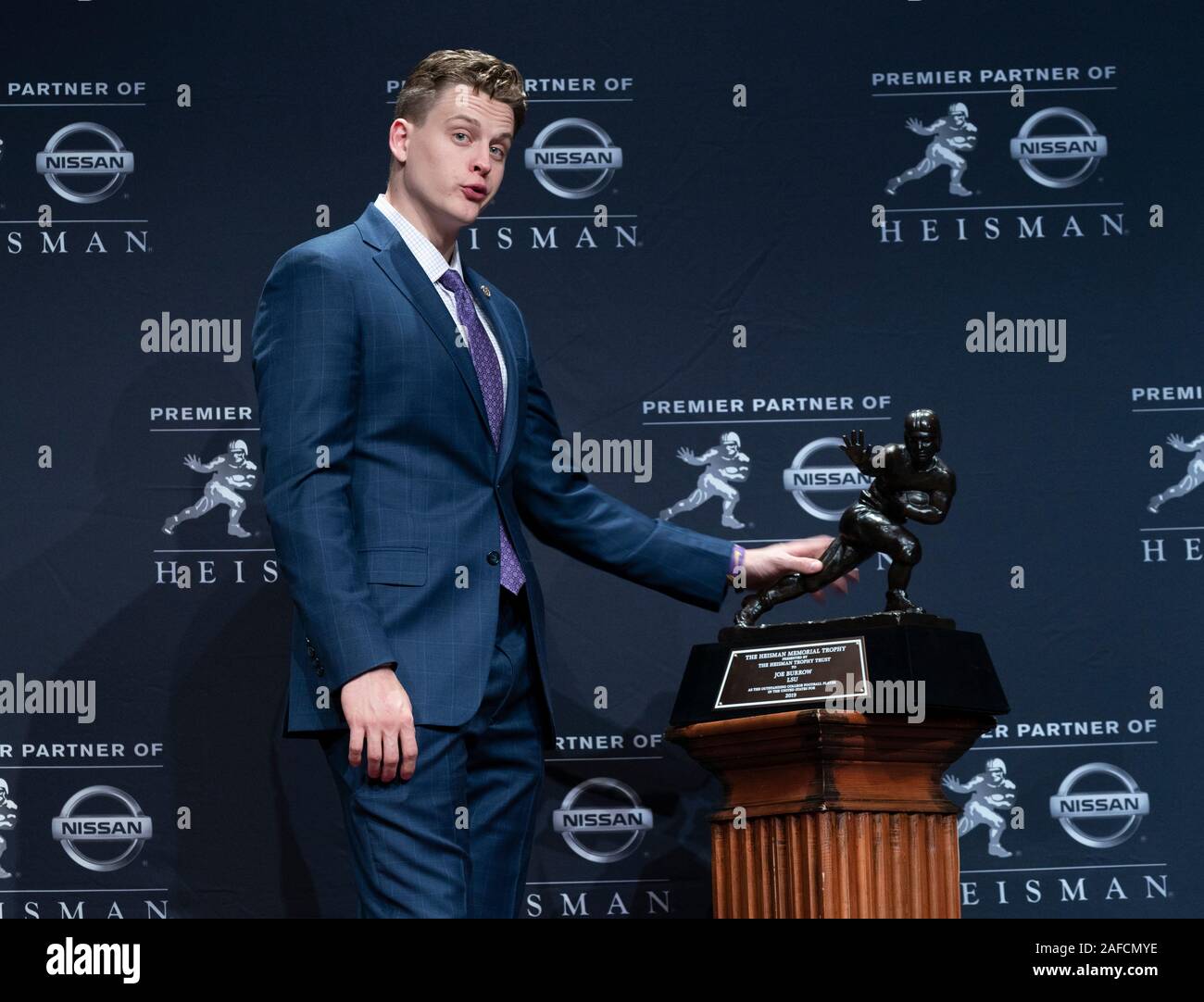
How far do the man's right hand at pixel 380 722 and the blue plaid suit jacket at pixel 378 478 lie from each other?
30 mm

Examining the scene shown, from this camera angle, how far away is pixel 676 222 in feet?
13.8

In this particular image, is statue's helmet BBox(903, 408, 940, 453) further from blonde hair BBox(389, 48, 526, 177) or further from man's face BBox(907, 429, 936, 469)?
blonde hair BBox(389, 48, 526, 177)

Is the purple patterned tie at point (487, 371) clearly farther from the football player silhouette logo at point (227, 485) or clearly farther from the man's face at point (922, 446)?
the football player silhouette logo at point (227, 485)

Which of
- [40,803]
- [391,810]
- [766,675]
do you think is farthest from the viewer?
[40,803]

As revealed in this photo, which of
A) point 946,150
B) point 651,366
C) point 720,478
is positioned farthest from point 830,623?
point 946,150

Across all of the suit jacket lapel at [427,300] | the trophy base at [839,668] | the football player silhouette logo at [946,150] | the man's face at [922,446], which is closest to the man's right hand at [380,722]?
the suit jacket lapel at [427,300]

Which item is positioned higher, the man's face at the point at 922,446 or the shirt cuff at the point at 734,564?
the man's face at the point at 922,446

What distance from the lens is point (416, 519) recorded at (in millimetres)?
2697

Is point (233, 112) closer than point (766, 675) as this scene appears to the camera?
No

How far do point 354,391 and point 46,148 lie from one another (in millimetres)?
1956

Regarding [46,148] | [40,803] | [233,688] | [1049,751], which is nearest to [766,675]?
[1049,751]

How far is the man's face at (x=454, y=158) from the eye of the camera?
2867 mm

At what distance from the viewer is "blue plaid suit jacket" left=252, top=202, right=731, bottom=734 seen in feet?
8.51

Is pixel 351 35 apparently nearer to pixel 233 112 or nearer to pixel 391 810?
pixel 233 112
